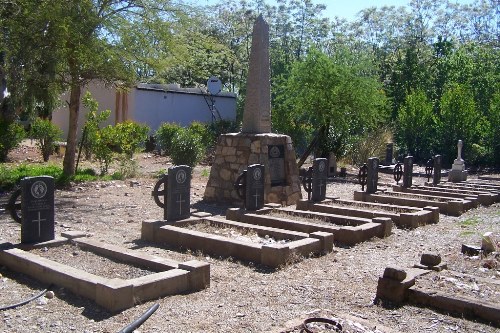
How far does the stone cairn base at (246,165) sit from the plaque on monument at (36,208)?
18.1ft

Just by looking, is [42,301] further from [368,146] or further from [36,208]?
[368,146]

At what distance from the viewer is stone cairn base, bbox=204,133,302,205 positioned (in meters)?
12.3

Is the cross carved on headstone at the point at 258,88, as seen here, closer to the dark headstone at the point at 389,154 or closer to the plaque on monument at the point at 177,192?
the plaque on monument at the point at 177,192

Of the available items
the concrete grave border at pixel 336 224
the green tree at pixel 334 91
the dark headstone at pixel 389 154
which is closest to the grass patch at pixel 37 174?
the concrete grave border at pixel 336 224

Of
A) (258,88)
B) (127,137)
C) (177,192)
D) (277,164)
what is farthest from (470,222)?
(127,137)

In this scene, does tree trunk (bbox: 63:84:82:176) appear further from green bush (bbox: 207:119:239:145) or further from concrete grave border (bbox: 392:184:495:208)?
green bush (bbox: 207:119:239:145)

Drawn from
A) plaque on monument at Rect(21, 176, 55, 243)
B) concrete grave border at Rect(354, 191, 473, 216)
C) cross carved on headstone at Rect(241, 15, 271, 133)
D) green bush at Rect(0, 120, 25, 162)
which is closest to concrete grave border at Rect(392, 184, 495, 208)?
concrete grave border at Rect(354, 191, 473, 216)

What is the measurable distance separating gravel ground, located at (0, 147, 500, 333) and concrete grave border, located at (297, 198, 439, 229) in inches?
9.9

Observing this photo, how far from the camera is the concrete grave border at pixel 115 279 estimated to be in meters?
5.44

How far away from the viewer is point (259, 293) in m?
6.23

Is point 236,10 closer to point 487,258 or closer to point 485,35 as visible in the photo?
point 485,35

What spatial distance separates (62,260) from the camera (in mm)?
6859

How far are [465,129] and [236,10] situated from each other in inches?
756

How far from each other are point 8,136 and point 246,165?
375 inches
